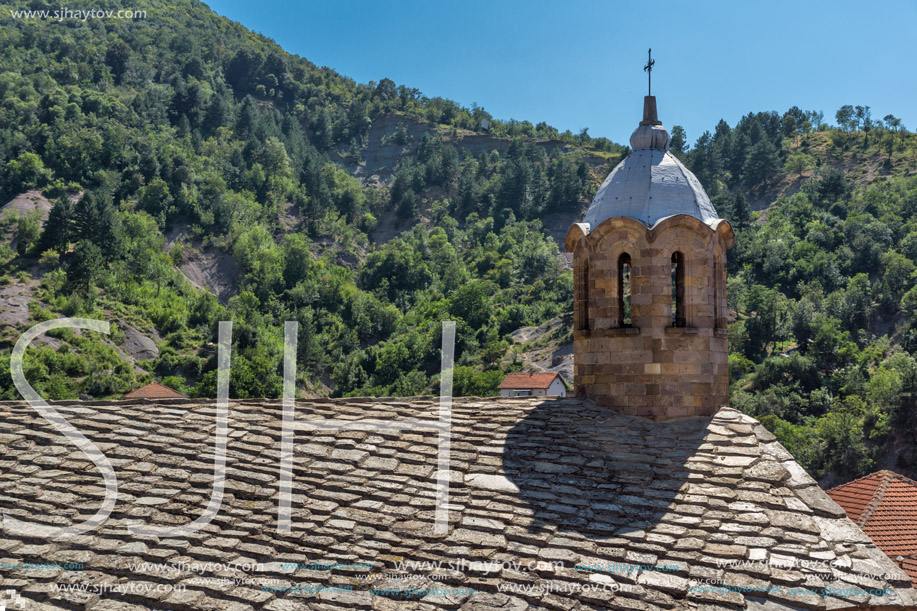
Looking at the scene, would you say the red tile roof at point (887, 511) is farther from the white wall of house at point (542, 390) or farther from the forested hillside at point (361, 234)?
the forested hillside at point (361, 234)

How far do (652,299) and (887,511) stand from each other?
38.0ft

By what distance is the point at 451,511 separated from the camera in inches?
392

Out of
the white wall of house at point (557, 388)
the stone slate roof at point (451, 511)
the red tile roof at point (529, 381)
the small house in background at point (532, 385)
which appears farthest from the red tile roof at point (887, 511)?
the white wall of house at point (557, 388)

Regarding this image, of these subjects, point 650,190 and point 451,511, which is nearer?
point 451,511

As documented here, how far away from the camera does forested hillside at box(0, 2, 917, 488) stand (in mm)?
73613

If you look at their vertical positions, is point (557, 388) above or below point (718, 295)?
below

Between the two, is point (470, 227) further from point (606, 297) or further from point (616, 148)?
point (606, 297)

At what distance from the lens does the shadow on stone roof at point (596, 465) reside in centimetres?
993

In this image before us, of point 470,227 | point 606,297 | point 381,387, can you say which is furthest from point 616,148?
point 606,297

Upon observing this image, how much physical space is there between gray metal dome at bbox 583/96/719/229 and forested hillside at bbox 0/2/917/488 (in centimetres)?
5168

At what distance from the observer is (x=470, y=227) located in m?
146

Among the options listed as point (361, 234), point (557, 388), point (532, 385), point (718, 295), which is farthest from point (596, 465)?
point (361, 234)

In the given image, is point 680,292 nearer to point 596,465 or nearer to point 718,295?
point 718,295

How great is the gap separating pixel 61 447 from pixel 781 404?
65.8 metres
